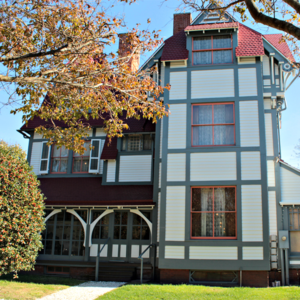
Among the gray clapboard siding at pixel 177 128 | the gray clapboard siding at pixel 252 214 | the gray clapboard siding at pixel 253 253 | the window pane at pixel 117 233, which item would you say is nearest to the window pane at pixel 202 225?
the gray clapboard siding at pixel 252 214

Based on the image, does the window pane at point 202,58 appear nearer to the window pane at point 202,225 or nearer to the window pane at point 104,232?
the window pane at point 202,225

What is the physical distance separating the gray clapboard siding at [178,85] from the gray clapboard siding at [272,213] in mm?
5048

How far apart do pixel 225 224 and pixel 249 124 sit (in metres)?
3.82

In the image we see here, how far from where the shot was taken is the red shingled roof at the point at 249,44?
14273 mm

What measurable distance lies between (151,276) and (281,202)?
5.66 metres

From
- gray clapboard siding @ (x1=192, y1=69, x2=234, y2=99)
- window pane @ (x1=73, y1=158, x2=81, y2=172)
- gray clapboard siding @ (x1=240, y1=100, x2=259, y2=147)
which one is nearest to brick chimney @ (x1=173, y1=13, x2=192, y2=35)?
gray clapboard siding @ (x1=192, y1=69, x2=234, y2=99)

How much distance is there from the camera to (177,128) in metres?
14.2

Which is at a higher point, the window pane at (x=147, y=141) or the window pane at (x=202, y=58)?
the window pane at (x=202, y=58)

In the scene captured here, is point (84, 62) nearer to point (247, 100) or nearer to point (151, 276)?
point (247, 100)

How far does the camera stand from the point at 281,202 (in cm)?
1362

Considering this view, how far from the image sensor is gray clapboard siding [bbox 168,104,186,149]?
14084 millimetres

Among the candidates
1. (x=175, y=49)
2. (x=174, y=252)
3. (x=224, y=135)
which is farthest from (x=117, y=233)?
(x=175, y=49)

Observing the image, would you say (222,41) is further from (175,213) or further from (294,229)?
(294,229)

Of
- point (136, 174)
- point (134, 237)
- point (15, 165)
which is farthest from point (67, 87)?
point (134, 237)
